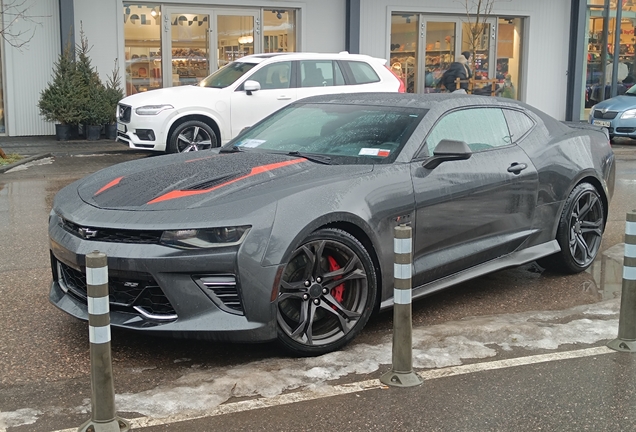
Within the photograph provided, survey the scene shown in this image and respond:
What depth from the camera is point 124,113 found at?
13953mm

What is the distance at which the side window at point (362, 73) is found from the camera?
1499 centimetres

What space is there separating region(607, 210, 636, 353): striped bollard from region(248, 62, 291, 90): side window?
10.2 metres

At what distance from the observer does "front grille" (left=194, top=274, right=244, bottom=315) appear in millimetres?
4445

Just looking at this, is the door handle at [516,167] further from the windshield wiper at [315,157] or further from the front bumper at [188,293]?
the front bumper at [188,293]

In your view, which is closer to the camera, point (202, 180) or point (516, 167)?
point (202, 180)

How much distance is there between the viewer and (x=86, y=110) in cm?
1727

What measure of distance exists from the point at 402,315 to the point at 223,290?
0.94m

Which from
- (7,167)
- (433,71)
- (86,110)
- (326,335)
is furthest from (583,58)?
(326,335)

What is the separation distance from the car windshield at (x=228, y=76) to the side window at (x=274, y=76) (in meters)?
0.23

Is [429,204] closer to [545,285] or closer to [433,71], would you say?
[545,285]

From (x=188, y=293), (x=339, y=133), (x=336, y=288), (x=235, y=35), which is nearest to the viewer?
(x=188, y=293)

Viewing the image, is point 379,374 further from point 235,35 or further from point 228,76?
point 235,35

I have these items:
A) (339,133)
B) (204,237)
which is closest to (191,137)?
(339,133)

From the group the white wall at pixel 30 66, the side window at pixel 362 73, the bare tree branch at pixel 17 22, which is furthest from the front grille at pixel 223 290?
the white wall at pixel 30 66
